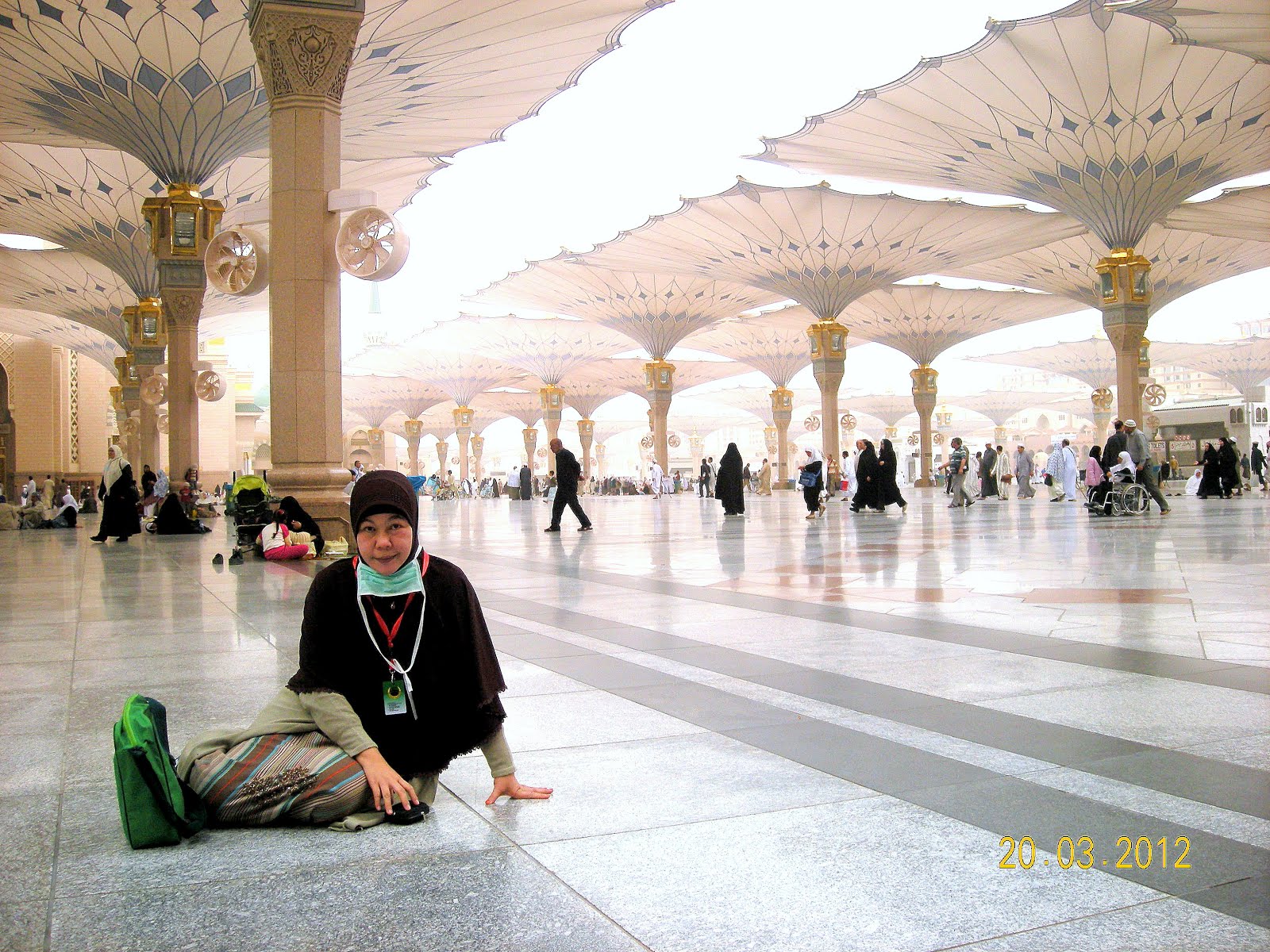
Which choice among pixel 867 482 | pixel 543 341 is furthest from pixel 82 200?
pixel 543 341

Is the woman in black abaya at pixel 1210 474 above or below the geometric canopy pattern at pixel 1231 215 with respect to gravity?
below

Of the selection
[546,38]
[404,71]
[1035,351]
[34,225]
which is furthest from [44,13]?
[1035,351]

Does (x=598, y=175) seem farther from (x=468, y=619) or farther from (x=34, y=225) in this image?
(x=468, y=619)

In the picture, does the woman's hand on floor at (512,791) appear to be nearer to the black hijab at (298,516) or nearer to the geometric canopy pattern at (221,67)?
the black hijab at (298,516)

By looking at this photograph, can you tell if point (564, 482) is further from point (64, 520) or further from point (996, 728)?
point (996, 728)

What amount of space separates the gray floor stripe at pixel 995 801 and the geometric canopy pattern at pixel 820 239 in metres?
22.0

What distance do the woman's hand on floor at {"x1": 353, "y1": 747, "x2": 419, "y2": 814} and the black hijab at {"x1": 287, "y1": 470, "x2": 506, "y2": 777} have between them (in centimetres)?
11

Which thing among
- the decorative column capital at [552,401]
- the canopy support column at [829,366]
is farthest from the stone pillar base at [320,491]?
the decorative column capital at [552,401]

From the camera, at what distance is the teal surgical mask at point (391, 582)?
2.38 meters

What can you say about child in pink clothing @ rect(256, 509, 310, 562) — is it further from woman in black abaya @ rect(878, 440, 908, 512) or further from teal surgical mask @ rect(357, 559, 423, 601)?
woman in black abaya @ rect(878, 440, 908, 512)

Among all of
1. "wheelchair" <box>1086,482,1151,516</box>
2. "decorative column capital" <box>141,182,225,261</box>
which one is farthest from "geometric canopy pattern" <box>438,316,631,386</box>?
"wheelchair" <box>1086,482,1151,516</box>

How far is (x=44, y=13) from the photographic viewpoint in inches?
523

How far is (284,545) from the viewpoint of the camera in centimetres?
Answer: 925

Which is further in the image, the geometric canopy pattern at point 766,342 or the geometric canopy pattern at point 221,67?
the geometric canopy pattern at point 766,342
